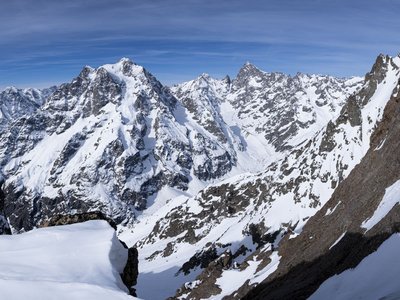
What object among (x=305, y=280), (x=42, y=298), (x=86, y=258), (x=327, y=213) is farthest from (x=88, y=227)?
(x=327, y=213)

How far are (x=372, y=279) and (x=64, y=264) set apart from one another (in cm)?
1594

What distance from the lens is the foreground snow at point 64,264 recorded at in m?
11.7

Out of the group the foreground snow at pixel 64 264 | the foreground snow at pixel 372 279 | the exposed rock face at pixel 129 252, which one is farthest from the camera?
the exposed rock face at pixel 129 252

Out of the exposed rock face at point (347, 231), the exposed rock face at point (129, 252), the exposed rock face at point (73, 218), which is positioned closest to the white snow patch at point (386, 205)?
the exposed rock face at point (347, 231)

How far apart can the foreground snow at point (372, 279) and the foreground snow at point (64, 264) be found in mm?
11832

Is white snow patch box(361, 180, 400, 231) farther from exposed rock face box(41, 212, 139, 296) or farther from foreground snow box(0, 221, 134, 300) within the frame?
foreground snow box(0, 221, 134, 300)

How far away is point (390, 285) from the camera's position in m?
19.8

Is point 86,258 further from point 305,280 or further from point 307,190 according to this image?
point 307,190

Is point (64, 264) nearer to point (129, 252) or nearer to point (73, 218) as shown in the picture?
point (129, 252)

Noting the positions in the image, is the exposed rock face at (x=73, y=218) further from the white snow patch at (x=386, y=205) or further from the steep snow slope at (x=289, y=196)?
the steep snow slope at (x=289, y=196)

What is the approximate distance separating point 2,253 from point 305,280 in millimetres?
26404

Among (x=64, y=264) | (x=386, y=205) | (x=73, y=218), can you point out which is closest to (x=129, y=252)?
(x=73, y=218)

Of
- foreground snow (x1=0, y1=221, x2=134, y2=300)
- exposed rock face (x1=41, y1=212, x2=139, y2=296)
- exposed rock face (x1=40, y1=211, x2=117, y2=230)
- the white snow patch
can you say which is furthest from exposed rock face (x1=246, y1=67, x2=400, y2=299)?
Answer: foreground snow (x1=0, y1=221, x2=134, y2=300)

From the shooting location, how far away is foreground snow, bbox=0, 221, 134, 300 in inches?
462
